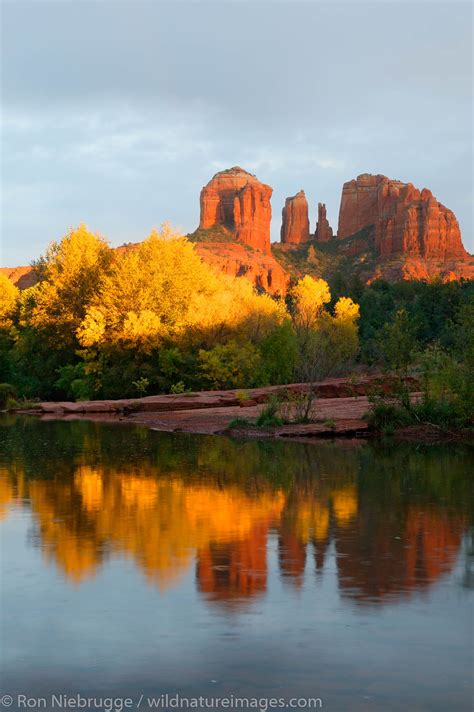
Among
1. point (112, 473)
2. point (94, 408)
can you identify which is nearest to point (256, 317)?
point (94, 408)

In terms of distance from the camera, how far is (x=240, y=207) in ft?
545

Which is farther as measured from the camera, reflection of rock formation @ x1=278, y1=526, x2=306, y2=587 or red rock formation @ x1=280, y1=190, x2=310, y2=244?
red rock formation @ x1=280, y1=190, x2=310, y2=244

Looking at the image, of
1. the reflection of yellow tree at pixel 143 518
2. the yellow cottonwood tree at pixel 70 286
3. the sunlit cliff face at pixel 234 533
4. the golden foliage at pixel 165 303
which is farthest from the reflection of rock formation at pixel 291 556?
the yellow cottonwood tree at pixel 70 286

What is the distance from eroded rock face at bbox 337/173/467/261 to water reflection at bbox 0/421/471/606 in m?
130

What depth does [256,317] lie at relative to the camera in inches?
1715

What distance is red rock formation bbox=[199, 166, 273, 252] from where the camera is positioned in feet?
538

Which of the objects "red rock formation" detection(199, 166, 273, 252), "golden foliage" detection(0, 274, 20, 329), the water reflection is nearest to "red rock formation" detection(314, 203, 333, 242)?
"red rock formation" detection(199, 166, 273, 252)

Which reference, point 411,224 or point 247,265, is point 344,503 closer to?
point 247,265

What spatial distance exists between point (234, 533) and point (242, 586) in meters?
2.55

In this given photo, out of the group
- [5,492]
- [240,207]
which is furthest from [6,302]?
[240,207]

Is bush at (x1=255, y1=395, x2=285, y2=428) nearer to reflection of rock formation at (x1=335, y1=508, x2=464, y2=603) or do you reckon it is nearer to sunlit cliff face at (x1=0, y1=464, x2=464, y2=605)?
sunlit cliff face at (x1=0, y1=464, x2=464, y2=605)

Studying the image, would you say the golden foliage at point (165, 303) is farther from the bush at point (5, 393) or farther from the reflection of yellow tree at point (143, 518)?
the reflection of yellow tree at point (143, 518)

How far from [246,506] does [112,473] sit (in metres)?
4.92

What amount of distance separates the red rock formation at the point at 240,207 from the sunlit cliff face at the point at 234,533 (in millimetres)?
148219
